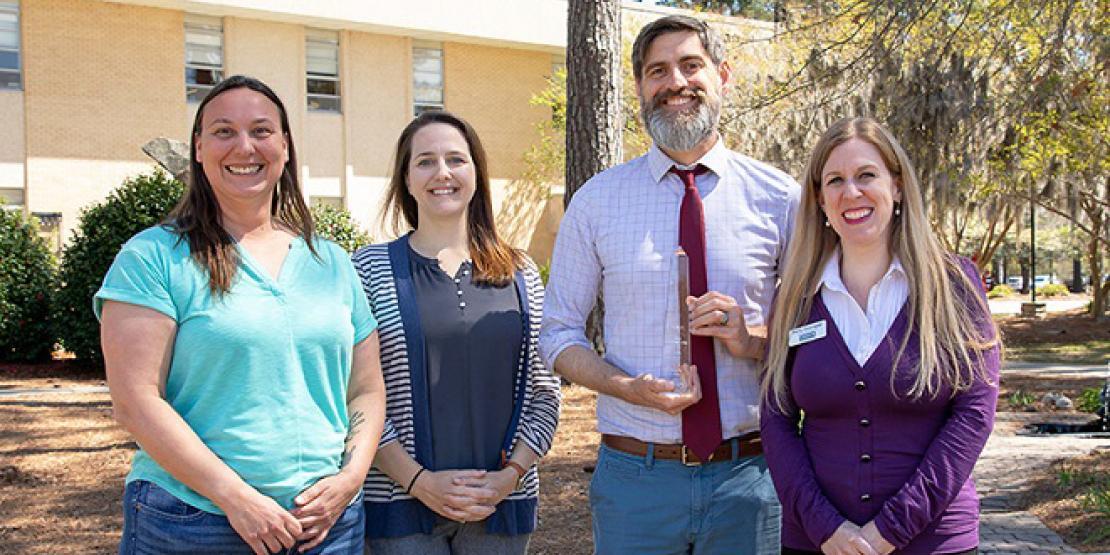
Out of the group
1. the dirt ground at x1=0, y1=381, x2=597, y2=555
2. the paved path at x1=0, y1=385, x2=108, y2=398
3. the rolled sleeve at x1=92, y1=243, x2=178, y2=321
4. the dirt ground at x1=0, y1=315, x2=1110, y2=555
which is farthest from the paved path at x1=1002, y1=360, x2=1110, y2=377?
the rolled sleeve at x1=92, y1=243, x2=178, y2=321

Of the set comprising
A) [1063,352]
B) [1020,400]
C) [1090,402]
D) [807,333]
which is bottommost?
[1063,352]

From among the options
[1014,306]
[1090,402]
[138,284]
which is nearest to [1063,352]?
[1090,402]

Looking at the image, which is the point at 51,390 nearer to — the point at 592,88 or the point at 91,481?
the point at 91,481

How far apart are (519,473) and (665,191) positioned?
40.5 inches

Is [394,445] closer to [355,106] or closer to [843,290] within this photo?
[843,290]

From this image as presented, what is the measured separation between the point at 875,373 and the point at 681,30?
1259 millimetres

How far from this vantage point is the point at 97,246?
14.0 metres

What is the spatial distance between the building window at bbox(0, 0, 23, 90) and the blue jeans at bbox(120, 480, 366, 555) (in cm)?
2127

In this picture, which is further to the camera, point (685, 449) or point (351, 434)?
point (685, 449)

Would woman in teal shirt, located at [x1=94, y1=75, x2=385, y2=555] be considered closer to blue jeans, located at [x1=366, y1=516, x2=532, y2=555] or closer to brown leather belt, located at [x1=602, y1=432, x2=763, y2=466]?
blue jeans, located at [x1=366, y1=516, x2=532, y2=555]

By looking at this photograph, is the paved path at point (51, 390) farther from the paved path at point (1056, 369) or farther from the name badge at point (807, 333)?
the paved path at point (1056, 369)

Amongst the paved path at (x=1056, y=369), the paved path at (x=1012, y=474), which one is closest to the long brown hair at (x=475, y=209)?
the paved path at (x=1012, y=474)

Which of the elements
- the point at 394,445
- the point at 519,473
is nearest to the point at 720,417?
the point at 519,473

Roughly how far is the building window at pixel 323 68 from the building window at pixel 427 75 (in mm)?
1993
